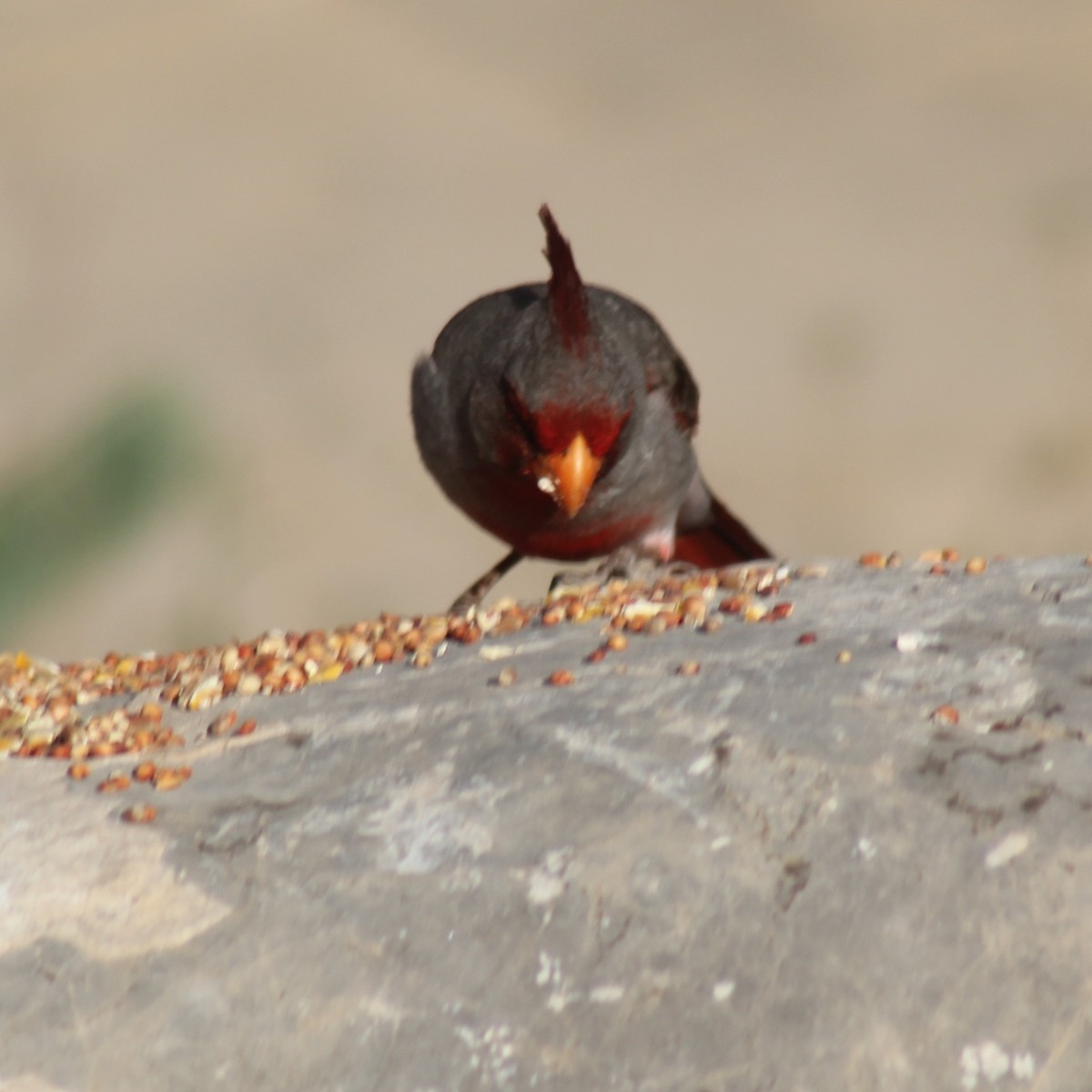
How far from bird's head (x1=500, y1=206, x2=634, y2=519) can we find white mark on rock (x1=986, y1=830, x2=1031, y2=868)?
1.64 metres

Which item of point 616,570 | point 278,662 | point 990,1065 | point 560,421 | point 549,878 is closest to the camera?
point 990,1065

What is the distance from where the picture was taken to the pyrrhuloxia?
332 cm

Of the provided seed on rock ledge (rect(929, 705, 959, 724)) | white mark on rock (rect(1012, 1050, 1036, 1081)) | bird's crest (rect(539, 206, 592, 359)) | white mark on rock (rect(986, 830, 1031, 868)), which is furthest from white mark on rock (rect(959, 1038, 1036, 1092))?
bird's crest (rect(539, 206, 592, 359))

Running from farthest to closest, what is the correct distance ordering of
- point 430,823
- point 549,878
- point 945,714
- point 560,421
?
point 560,421
point 945,714
point 430,823
point 549,878

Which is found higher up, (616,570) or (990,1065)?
(990,1065)

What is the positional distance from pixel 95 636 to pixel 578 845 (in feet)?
15.4

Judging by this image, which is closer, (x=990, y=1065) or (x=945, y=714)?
(x=990, y=1065)

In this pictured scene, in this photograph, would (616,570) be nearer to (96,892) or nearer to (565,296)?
(565,296)

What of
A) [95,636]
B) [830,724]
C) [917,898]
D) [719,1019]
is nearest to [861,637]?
[830,724]

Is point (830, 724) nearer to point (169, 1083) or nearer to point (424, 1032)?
point (424, 1032)

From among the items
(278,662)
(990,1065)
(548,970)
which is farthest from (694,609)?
(990,1065)

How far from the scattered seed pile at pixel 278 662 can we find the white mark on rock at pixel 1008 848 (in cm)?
59

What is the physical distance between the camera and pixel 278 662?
8.66 ft

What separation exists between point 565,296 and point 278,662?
1.12 m
